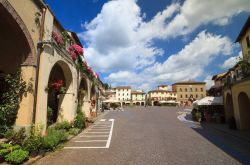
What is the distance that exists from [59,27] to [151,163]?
9491mm

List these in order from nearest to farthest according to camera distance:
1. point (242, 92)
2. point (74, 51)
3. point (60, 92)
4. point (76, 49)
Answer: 1. point (60, 92)
2. point (74, 51)
3. point (76, 49)
4. point (242, 92)

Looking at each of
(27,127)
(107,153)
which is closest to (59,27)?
(27,127)

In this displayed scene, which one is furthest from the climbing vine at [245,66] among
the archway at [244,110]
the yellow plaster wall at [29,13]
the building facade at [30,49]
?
the yellow plaster wall at [29,13]

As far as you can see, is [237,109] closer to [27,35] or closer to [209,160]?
[209,160]

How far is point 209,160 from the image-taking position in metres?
8.05

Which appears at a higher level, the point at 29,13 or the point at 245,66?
the point at 29,13

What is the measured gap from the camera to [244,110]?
16.9m

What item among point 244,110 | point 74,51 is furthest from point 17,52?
point 244,110

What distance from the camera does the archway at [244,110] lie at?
1672cm

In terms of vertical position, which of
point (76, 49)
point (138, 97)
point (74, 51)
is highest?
point (138, 97)

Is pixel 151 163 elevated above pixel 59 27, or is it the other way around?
pixel 59 27

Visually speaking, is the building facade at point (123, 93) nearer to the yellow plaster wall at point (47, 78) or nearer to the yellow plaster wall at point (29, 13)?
the yellow plaster wall at point (47, 78)

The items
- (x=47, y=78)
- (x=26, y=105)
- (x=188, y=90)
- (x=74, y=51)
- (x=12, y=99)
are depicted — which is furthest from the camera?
(x=188, y=90)

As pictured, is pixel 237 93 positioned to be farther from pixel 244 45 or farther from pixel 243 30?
pixel 244 45
